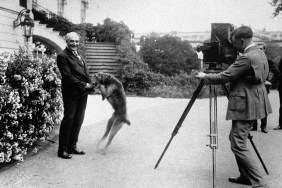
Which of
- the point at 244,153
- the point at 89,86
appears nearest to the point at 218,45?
the point at 244,153

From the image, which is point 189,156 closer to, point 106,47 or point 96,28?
point 106,47

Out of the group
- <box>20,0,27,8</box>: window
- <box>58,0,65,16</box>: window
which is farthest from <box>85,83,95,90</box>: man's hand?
<box>58,0,65,16</box>: window

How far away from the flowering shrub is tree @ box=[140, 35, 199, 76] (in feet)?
59.3

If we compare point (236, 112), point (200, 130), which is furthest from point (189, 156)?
point (200, 130)

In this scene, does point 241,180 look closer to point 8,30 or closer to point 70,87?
point 70,87

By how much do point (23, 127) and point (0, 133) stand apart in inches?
25.3

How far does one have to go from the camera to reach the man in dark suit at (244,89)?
13.5 ft

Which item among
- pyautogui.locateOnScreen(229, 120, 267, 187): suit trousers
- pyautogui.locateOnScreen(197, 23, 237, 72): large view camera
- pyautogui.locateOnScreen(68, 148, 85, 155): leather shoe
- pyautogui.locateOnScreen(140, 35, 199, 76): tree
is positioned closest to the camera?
pyautogui.locateOnScreen(229, 120, 267, 187): suit trousers

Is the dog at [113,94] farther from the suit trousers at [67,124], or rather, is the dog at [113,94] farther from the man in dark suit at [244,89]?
the man in dark suit at [244,89]

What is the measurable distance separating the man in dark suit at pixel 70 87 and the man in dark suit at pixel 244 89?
2.43 m

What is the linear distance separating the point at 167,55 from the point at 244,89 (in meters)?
21.1

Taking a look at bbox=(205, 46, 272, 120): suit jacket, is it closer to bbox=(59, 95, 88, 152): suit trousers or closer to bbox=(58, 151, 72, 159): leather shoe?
bbox=(59, 95, 88, 152): suit trousers

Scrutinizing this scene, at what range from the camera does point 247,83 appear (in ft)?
13.9

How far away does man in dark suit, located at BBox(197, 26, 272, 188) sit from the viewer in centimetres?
410
